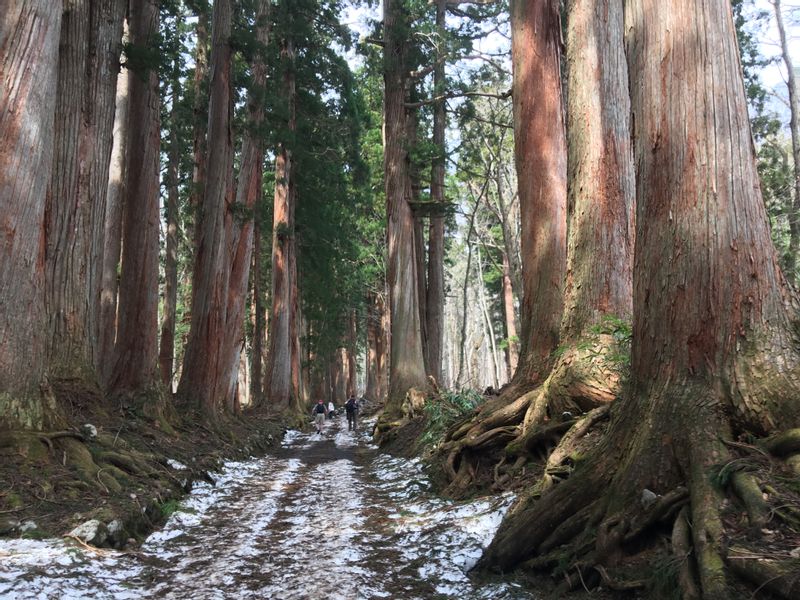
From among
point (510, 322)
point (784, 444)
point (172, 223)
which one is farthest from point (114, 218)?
point (510, 322)

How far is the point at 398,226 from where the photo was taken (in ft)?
52.0

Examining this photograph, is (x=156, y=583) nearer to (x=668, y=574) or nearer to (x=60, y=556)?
(x=60, y=556)

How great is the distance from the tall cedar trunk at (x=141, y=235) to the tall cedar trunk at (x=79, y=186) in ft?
6.72

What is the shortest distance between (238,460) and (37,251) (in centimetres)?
644

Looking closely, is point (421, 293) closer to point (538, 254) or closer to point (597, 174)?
point (538, 254)

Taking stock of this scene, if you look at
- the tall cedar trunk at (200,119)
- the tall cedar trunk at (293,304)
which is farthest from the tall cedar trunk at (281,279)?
the tall cedar trunk at (200,119)

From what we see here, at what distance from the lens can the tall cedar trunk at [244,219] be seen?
14547 mm

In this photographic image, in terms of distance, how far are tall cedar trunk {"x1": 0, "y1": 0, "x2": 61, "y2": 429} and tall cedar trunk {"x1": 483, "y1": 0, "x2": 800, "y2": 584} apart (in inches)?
193

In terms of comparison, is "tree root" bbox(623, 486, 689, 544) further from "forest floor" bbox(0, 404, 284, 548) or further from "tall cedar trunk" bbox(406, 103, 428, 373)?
"tall cedar trunk" bbox(406, 103, 428, 373)

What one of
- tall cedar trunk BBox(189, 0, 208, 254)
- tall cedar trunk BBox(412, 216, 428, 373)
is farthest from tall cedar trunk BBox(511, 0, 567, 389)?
tall cedar trunk BBox(189, 0, 208, 254)

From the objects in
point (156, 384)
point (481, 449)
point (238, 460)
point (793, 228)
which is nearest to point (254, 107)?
point (156, 384)

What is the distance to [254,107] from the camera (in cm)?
1617

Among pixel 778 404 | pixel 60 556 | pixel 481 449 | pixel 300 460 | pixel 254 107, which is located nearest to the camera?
pixel 778 404

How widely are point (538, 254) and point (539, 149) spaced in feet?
5.28
